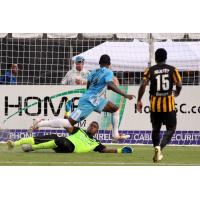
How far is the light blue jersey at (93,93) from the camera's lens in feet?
61.8

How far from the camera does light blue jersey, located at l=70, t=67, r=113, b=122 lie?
1883cm

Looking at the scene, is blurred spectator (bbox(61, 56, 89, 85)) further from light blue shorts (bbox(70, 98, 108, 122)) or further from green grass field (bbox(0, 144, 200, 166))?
light blue shorts (bbox(70, 98, 108, 122))

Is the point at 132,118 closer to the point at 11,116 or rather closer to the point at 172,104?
the point at 11,116

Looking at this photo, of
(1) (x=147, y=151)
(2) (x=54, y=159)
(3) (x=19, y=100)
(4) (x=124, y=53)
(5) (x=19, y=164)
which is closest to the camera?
(5) (x=19, y=164)

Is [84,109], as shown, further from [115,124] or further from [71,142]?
[115,124]

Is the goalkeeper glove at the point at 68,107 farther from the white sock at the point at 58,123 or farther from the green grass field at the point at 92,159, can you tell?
the white sock at the point at 58,123

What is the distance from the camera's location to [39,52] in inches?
981

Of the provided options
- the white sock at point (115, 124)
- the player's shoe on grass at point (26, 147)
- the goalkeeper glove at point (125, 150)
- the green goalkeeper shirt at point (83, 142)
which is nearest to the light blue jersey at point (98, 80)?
the green goalkeeper shirt at point (83, 142)

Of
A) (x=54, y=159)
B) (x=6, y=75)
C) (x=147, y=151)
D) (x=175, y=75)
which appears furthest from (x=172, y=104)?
(x=6, y=75)

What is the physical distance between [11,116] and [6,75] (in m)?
1.22

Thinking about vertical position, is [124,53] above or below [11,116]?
above

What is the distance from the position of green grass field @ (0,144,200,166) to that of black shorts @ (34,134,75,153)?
0.21m

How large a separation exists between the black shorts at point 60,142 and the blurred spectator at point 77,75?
5.24 m

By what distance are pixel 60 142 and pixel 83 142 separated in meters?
0.57
